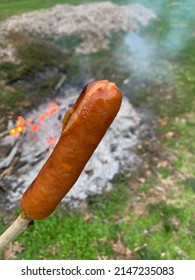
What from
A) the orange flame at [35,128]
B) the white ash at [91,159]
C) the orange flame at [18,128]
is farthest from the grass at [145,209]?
the orange flame at [35,128]

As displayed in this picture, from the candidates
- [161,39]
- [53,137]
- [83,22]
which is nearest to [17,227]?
[53,137]

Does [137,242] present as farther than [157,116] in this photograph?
No

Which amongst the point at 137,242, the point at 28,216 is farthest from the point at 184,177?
the point at 28,216

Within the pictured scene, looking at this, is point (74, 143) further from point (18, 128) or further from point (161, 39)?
point (161, 39)

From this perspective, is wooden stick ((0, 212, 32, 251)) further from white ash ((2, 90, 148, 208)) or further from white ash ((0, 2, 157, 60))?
Result: white ash ((0, 2, 157, 60))

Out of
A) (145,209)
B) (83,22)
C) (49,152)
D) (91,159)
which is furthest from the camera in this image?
(83,22)
